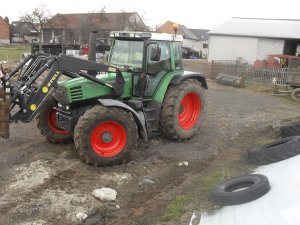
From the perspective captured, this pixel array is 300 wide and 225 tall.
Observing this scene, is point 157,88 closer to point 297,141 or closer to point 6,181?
point 297,141

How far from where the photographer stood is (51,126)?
7633mm

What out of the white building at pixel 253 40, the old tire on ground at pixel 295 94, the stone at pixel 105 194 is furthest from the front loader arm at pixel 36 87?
the white building at pixel 253 40

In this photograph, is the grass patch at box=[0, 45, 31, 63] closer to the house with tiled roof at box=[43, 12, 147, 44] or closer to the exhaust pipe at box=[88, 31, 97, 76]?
the house with tiled roof at box=[43, 12, 147, 44]

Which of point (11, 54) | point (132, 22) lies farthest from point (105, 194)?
→ point (132, 22)

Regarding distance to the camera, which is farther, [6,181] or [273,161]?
[273,161]

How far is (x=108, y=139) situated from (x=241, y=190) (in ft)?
8.22

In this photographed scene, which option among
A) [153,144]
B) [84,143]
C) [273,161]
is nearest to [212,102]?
[153,144]

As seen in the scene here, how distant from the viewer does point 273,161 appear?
21.5 feet

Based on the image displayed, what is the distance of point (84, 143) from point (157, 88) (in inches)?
84.7

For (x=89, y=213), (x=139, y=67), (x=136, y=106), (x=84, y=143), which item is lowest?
(x=89, y=213)

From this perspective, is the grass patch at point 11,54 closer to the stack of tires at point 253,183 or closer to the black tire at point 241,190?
the stack of tires at point 253,183

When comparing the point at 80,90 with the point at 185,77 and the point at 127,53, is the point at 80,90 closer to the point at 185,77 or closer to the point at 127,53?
the point at 127,53

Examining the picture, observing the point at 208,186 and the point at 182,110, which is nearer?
the point at 208,186

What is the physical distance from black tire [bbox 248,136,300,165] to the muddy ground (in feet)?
0.74
